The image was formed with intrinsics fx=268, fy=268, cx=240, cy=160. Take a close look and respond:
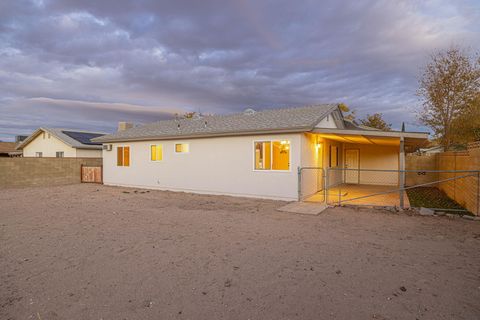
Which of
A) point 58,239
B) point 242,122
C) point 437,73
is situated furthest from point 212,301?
point 437,73

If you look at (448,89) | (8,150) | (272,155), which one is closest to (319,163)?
(272,155)

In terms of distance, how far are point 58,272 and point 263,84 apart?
25.4m

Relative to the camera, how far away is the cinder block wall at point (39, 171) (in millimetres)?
15594

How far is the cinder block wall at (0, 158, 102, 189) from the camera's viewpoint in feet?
51.2

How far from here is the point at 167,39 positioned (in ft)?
47.8

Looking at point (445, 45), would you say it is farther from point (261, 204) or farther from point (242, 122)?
point (261, 204)

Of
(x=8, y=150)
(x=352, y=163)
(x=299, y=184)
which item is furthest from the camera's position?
(x=8, y=150)

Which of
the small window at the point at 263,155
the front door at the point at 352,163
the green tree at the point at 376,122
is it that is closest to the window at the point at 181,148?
the small window at the point at 263,155

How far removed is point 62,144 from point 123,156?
31.8 feet

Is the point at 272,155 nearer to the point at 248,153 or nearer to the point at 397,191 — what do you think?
the point at 248,153

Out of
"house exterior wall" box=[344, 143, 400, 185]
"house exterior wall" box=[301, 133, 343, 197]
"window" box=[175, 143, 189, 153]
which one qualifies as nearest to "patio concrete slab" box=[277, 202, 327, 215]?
"house exterior wall" box=[301, 133, 343, 197]

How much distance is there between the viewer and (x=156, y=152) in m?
15.0

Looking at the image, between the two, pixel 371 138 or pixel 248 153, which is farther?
pixel 248 153

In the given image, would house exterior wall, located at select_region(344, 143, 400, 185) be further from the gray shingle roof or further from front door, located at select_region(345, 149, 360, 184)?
the gray shingle roof
